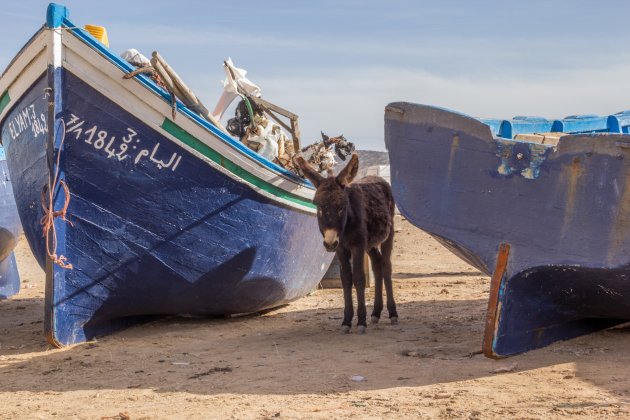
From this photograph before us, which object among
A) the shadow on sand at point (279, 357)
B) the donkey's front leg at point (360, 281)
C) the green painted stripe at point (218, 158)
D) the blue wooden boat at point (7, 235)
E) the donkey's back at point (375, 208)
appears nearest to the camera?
the shadow on sand at point (279, 357)

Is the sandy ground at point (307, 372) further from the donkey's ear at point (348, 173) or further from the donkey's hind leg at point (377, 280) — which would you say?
the donkey's ear at point (348, 173)

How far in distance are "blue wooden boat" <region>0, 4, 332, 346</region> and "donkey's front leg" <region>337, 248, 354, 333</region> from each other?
72 cm

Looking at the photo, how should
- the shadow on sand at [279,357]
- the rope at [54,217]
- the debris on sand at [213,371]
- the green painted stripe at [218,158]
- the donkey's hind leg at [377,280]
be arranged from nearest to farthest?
the shadow on sand at [279,357] → the debris on sand at [213,371] → the rope at [54,217] → the green painted stripe at [218,158] → the donkey's hind leg at [377,280]

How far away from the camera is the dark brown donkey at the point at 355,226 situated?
635 cm

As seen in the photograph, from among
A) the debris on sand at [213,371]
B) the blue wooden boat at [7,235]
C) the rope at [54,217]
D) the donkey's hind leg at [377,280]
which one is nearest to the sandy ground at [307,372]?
the debris on sand at [213,371]

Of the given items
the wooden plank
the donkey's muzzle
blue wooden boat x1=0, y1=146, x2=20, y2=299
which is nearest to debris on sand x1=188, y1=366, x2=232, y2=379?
the donkey's muzzle

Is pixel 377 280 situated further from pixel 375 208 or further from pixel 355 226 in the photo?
pixel 355 226

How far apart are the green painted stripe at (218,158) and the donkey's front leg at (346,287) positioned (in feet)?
2.48

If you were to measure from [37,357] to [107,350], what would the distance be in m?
0.49

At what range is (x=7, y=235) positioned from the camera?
9586mm

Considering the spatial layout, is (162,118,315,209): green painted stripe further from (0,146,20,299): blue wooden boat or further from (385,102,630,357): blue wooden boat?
(0,146,20,299): blue wooden boat

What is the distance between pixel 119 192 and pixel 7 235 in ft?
12.8

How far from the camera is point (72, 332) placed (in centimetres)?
632

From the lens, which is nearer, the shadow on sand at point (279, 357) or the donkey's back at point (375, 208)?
the shadow on sand at point (279, 357)
